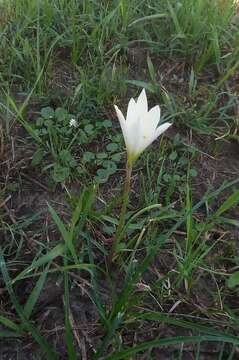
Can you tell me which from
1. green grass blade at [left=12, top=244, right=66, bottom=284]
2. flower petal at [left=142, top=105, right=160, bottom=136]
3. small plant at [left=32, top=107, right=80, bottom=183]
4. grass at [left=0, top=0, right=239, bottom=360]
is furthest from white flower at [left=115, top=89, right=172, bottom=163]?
small plant at [left=32, top=107, right=80, bottom=183]

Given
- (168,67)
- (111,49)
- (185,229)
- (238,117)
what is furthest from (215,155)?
(111,49)

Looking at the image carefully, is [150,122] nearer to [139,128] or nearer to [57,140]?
[139,128]

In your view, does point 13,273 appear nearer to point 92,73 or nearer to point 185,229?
point 185,229

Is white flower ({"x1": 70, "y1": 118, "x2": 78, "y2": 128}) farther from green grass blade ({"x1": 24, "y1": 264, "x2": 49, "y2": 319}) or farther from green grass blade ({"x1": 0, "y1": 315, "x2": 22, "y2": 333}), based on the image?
green grass blade ({"x1": 0, "y1": 315, "x2": 22, "y2": 333})

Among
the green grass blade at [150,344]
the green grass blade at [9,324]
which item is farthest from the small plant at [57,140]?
the green grass blade at [150,344]

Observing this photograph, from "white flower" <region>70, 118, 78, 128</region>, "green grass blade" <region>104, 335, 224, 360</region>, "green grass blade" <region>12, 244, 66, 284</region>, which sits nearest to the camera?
"green grass blade" <region>104, 335, 224, 360</region>

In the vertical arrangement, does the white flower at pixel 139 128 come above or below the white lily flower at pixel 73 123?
above

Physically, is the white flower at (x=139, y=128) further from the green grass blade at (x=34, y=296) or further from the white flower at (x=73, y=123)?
the white flower at (x=73, y=123)

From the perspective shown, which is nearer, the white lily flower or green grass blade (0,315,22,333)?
green grass blade (0,315,22,333)
